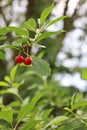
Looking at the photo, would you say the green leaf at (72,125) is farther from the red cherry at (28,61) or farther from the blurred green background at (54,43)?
the blurred green background at (54,43)

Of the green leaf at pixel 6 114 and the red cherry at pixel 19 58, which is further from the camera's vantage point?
the red cherry at pixel 19 58

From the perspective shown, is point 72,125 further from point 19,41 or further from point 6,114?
point 19,41

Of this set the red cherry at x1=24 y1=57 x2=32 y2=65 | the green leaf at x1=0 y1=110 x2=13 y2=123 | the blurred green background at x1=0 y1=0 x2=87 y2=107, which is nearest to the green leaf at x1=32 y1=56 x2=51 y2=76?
the red cherry at x1=24 y1=57 x2=32 y2=65

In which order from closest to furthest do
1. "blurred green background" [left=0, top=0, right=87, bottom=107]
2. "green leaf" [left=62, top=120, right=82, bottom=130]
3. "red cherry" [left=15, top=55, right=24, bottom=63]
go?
"green leaf" [left=62, top=120, right=82, bottom=130] → "red cherry" [left=15, top=55, right=24, bottom=63] → "blurred green background" [left=0, top=0, right=87, bottom=107]

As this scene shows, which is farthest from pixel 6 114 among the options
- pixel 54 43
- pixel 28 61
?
pixel 54 43

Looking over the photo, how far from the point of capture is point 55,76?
331 centimetres

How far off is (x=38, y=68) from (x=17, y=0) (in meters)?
2.25

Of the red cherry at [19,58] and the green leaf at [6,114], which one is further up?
the red cherry at [19,58]

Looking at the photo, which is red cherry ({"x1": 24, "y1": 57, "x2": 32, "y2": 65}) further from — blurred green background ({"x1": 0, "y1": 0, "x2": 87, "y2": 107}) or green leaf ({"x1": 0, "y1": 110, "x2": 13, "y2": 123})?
blurred green background ({"x1": 0, "y1": 0, "x2": 87, "y2": 107})

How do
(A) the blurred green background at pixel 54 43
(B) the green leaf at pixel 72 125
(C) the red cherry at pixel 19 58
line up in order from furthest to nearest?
(A) the blurred green background at pixel 54 43 → (C) the red cherry at pixel 19 58 → (B) the green leaf at pixel 72 125

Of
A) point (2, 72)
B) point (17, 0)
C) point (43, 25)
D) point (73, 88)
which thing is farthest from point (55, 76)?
point (43, 25)

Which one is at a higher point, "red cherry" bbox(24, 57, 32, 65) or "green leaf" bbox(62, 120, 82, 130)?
"red cherry" bbox(24, 57, 32, 65)

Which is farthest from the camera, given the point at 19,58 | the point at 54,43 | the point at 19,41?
the point at 54,43

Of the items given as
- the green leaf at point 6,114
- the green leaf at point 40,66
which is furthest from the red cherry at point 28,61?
the green leaf at point 6,114
